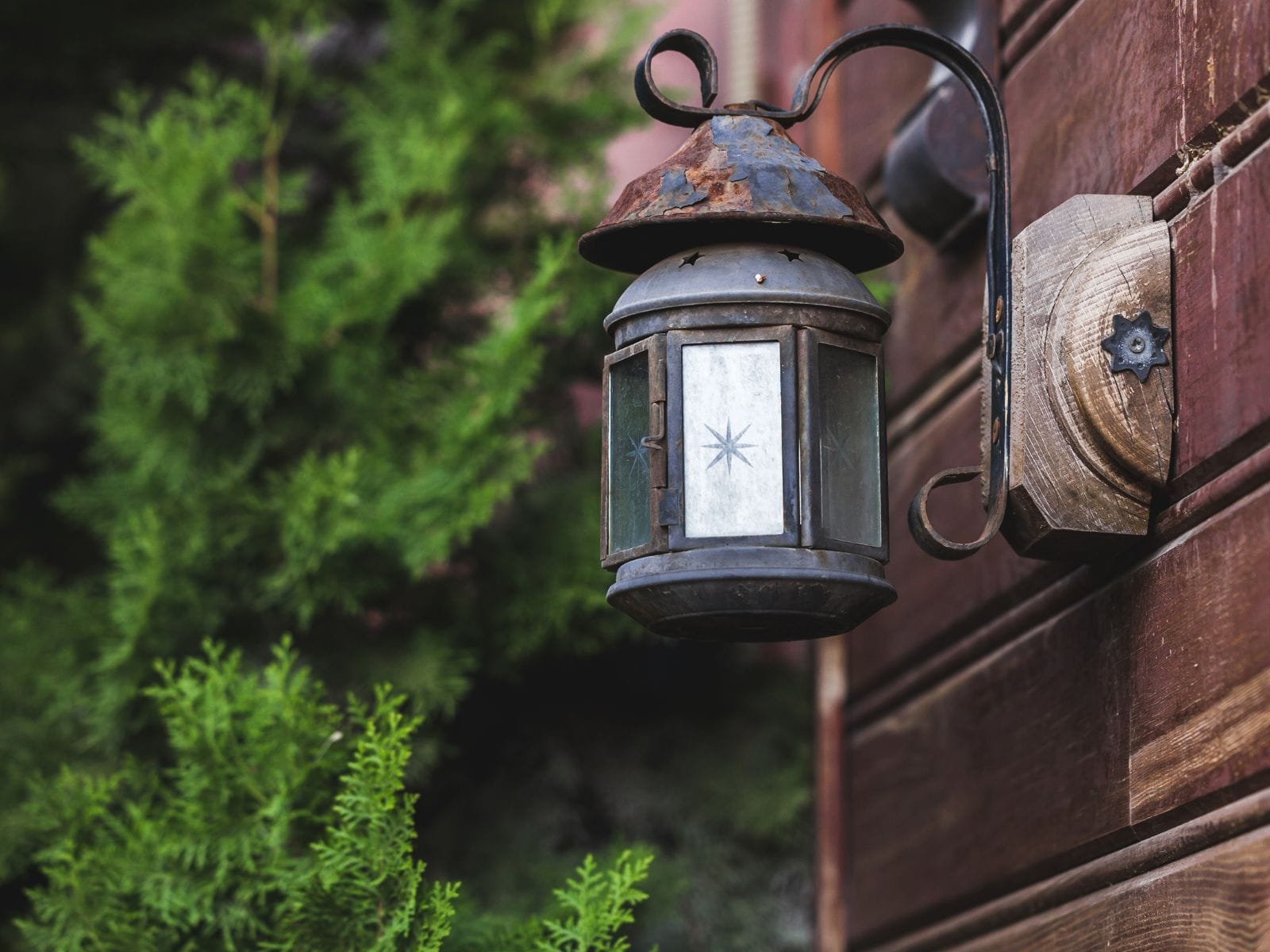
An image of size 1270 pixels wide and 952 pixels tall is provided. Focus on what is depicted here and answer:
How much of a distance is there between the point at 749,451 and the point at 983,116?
527mm

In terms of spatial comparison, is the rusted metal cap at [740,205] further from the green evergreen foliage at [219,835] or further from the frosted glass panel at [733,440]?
the green evergreen foliage at [219,835]

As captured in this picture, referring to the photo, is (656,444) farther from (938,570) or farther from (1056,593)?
(938,570)

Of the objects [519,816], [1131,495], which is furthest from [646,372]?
[519,816]

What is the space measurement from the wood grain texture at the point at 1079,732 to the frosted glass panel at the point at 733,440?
0.42 meters

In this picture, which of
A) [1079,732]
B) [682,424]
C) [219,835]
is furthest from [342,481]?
[1079,732]

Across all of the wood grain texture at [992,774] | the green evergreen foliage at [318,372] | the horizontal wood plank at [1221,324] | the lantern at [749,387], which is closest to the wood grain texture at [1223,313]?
the horizontal wood plank at [1221,324]

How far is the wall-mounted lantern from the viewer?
5.28 ft

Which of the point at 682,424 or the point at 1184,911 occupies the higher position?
the point at 682,424

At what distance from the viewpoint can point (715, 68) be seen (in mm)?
1775

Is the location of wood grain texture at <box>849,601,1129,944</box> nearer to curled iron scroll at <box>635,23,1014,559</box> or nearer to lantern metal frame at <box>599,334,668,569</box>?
curled iron scroll at <box>635,23,1014,559</box>

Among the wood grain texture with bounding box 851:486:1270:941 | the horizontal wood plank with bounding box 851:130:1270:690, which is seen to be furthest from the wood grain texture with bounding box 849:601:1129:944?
the horizontal wood plank with bounding box 851:130:1270:690

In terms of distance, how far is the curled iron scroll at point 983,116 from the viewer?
1720 millimetres

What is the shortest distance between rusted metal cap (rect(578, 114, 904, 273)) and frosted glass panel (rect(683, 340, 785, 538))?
0.14m

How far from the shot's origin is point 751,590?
1.59m
